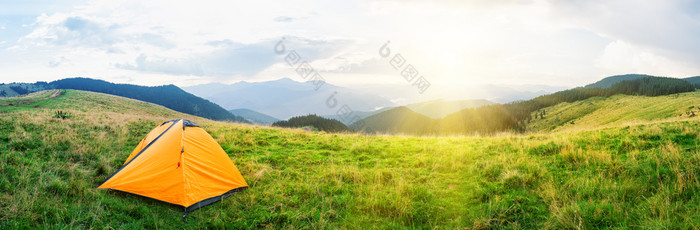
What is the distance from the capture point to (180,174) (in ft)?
21.5

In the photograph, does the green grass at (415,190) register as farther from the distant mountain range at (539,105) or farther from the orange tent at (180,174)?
the distant mountain range at (539,105)

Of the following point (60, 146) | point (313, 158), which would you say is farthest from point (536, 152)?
point (60, 146)

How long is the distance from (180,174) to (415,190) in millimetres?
5826

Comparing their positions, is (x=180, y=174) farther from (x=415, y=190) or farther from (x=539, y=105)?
(x=539, y=105)

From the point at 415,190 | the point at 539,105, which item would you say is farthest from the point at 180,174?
the point at 539,105

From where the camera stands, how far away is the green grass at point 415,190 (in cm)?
475

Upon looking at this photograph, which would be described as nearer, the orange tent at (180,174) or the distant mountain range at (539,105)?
the orange tent at (180,174)

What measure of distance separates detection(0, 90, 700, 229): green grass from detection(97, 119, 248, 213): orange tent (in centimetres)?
31

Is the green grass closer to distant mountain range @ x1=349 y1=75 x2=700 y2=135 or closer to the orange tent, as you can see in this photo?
the orange tent

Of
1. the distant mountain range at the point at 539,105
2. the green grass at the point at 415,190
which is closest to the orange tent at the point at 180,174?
the green grass at the point at 415,190

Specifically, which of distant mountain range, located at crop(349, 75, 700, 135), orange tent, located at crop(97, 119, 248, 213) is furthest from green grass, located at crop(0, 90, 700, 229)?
distant mountain range, located at crop(349, 75, 700, 135)

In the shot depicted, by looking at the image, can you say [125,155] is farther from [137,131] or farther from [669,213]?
[669,213]

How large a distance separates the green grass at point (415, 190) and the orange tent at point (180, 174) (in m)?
0.31

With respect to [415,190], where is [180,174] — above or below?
above
